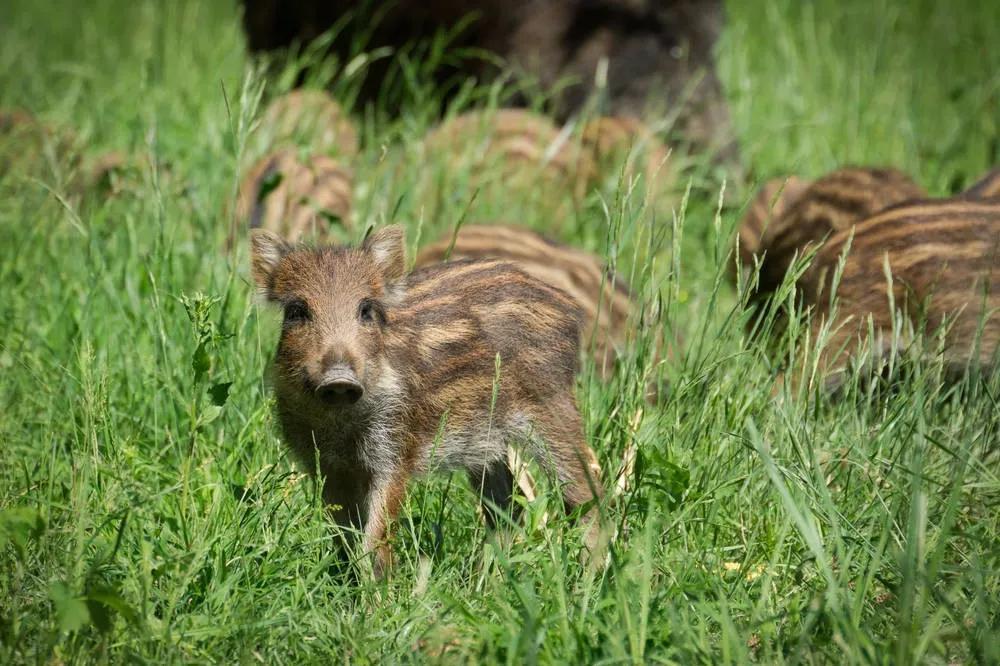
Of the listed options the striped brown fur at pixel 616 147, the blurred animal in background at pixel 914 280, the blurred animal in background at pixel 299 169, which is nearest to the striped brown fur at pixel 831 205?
the blurred animal in background at pixel 914 280

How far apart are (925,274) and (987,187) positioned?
0.94m

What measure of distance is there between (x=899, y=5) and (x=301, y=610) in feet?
25.2

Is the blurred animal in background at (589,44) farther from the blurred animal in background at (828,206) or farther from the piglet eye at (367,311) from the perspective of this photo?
the piglet eye at (367,311)

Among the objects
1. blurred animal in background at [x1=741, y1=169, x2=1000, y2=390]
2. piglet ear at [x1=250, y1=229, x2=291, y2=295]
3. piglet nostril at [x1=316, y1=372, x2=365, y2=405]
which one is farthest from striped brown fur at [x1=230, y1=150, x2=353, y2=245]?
piglet nostril at [x1=316, y1=372, x2=365, y2=405]

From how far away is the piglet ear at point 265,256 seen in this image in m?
3.43

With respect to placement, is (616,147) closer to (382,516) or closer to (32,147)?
(32,147)

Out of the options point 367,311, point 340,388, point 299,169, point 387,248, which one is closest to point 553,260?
point 299,169

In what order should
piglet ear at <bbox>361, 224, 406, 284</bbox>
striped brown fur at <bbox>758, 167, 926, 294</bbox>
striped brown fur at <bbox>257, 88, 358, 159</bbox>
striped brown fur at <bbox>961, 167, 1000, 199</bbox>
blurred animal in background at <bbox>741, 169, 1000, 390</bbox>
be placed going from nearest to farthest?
1. piglet ear at <bbox>361, 224, 406, 284</bbox>
2. blurred animal in background at <bbox>741, 169, 1000, 390</bbox>
3. striped brown fur at <bbox>961, 167, 1000, 199</bbox>
4. striped brown fur at <bbox>758, 167, 926, 294</bbox>
5. striped brown fur at <bbox>257, 88, 358, 159</bbox>

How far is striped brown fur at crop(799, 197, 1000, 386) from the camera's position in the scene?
409 centimetres

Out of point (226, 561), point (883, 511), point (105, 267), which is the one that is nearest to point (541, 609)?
point (226, 561)

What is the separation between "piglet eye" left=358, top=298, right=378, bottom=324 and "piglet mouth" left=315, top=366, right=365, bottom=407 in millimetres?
250

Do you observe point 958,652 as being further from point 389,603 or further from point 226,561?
point 226,561

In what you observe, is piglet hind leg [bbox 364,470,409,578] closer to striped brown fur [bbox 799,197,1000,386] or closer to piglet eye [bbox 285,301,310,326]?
piglet eye [bbox 285,301,310,326]

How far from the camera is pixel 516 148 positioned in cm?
638
